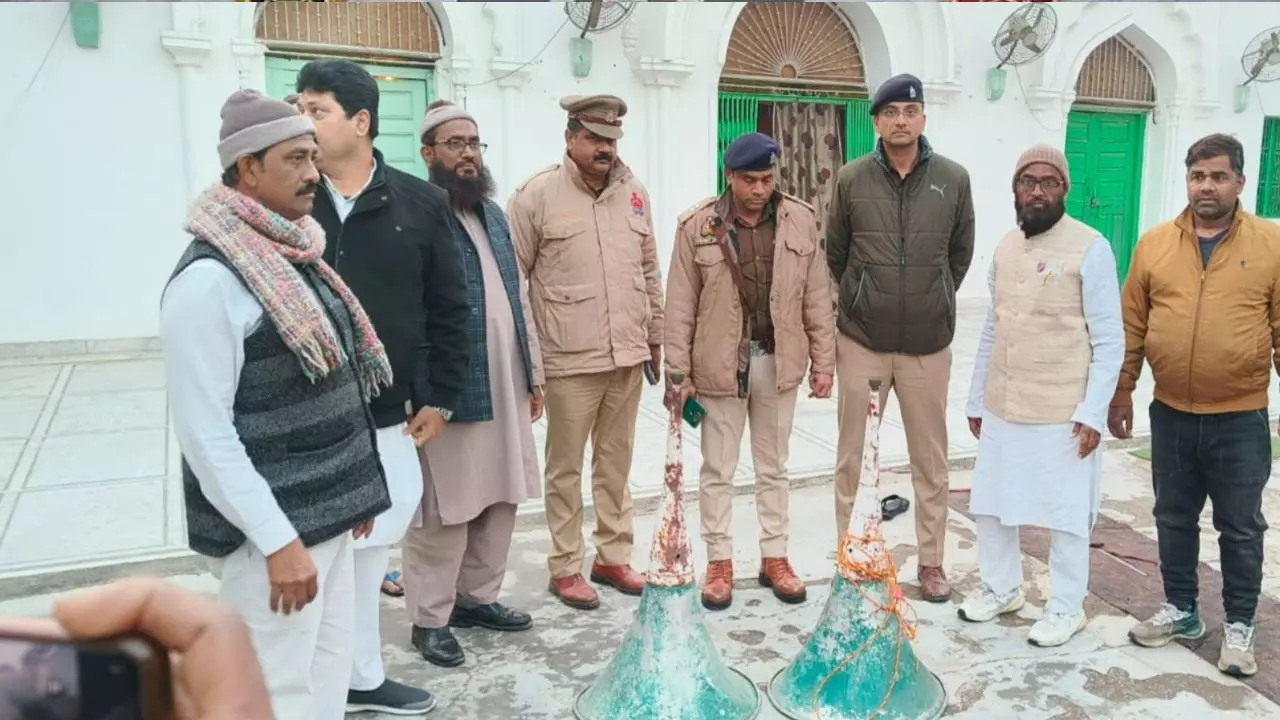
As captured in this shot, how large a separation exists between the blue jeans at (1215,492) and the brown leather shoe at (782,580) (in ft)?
4.43

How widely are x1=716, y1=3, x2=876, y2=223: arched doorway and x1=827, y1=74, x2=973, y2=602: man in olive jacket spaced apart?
5445 millimetres

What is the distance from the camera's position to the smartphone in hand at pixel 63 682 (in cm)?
79

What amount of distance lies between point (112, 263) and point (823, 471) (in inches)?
221

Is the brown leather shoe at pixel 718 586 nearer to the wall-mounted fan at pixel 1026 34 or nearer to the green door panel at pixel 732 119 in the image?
the green door panel at pixel 732 119

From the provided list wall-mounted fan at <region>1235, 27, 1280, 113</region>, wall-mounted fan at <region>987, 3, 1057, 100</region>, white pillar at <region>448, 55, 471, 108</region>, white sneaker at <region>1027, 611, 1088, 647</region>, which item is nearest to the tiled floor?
white sneaker at <region>1027, 611, 1088, 647</region>

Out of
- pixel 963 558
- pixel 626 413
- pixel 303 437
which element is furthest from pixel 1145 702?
pixel 303 437

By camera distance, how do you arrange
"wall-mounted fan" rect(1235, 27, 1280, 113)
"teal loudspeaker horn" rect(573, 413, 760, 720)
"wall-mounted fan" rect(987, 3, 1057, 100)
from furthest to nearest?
"wall-mounted fan" rect(1235, 27, 1280, 113) < "wall-mounted fan" rect(987, 3, 1057, 100) < "teal loudspeaker horn" rect(573, 413, 760, 720)

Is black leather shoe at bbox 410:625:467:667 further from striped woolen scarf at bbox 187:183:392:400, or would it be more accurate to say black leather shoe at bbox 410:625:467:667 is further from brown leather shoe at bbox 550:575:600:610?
striped woolen scarf at bbox 187:183:392:400

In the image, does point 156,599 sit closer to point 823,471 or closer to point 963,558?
point 963,558

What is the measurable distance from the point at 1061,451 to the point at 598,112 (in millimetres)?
2116

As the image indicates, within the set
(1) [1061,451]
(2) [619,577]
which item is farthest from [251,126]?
(1) [1061,451]

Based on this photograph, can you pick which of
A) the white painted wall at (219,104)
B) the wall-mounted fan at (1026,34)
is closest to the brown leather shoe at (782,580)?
the white painted wall at (219,104)

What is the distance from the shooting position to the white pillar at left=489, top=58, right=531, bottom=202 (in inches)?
320

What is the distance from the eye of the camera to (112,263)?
7469mm
